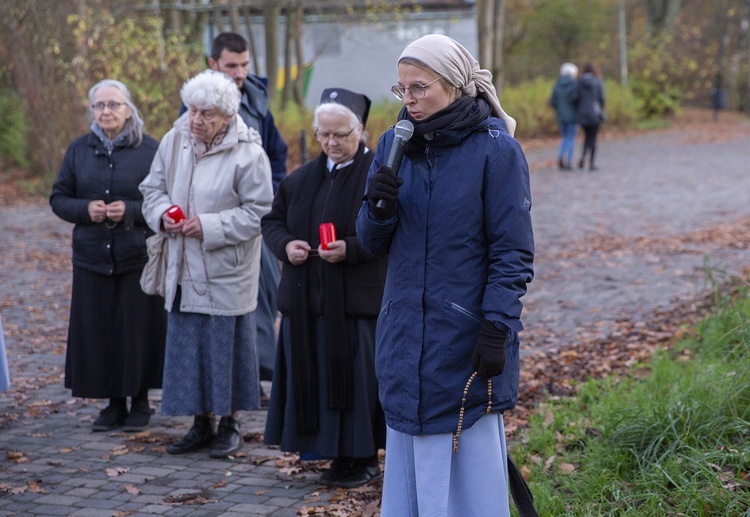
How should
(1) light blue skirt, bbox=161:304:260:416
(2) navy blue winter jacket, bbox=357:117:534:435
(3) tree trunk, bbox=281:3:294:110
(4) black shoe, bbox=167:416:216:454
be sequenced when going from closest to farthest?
(2) navy blue winter jacket, bbox=357:117:534:435 → (1) light blue skirt, bbox=161:304:260:416 → (4) black shoe, bbox=167:416:216:454 → (3) tree trunk, bbox=281:3:294:110

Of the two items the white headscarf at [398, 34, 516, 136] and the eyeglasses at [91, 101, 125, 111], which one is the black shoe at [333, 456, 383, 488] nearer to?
the white headscarf at [398, 34, 516, 136]

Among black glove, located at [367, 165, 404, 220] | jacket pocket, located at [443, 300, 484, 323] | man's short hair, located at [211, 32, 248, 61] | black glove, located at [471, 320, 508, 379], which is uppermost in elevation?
man's short hair, located at [211, 32, 248, 61]

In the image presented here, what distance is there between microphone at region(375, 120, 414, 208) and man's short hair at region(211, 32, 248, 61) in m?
3.55

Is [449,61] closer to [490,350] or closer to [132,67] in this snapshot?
[490,350]

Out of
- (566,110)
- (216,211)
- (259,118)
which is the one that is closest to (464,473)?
(216,211)

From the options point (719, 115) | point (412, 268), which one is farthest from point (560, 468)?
point (719, 115)

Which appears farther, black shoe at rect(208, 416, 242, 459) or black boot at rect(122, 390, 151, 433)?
black boot at rect(122, 390, 151, 433)

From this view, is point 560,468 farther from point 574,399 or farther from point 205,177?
point 205,177

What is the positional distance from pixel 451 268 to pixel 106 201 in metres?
3.46

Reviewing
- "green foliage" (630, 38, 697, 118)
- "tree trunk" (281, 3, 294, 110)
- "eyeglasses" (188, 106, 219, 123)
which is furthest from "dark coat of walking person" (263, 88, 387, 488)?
"green foliage" (630, 38, 697, 118)

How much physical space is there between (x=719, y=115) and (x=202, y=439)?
125 feet

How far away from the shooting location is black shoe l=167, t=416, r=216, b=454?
595cm

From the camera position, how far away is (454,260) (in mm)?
3594

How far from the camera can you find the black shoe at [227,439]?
5887 millimetres
